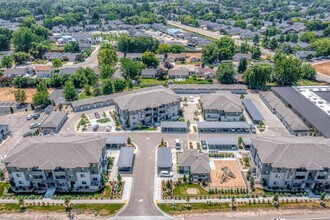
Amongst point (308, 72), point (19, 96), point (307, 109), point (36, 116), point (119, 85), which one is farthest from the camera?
point (308, 72)

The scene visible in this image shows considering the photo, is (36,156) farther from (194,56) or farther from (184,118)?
(194,56)

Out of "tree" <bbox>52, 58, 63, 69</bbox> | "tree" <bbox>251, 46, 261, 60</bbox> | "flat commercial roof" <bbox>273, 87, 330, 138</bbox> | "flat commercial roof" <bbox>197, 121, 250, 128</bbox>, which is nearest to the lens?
"flat commercial roof" <bbox>273, 87, 330, 138</bbox>

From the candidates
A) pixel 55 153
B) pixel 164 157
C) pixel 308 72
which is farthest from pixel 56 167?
pixel 308 72

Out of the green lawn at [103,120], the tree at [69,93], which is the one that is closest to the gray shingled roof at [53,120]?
the green lawn at [103,120]

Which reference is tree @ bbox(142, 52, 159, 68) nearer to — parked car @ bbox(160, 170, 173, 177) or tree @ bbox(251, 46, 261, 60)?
tree @ bbox(251, 46, 261, 60)

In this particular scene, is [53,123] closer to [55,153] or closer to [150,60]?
[55,153]

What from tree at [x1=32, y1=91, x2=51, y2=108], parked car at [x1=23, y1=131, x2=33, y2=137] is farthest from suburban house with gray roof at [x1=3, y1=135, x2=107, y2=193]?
tree at [x1=32, y1=91, x2=51, y2=108]

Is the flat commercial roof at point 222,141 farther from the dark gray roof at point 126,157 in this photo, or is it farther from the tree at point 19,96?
the tree at point 19,96
